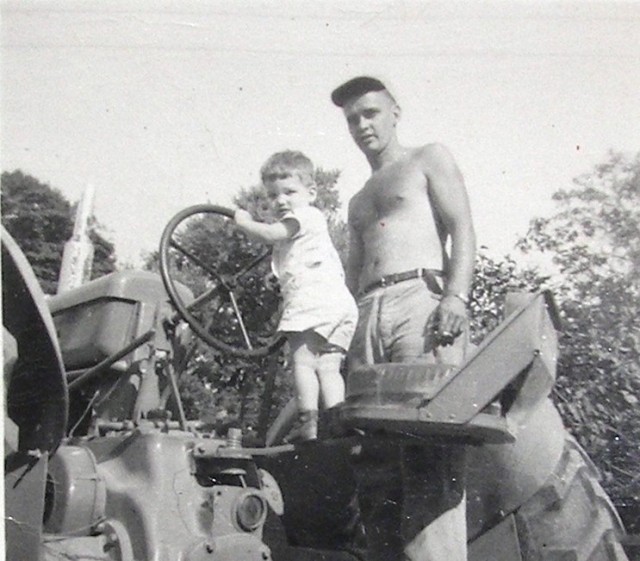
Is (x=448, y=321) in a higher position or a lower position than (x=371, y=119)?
lower

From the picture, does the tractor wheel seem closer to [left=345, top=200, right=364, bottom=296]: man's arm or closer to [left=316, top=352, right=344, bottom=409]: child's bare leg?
[left=316, top=352, right=344, bottom=409]: child's bare leg

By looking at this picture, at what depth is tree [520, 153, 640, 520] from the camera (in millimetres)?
4250

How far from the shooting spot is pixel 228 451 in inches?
88.8

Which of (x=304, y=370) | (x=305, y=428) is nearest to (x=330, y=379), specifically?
(x=304, y=370)

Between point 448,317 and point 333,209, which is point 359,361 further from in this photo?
point 333,209

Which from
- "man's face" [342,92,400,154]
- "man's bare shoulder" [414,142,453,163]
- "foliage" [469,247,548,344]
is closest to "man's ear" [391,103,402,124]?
"man's face" [342,92,400,154]

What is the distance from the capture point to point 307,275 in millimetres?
2783

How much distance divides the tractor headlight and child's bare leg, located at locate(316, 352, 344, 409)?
38cm

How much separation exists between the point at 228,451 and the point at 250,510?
0.17 meters

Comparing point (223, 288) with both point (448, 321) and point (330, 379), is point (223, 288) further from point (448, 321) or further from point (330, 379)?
point (448, 321)

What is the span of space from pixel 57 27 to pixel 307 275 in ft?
3.65

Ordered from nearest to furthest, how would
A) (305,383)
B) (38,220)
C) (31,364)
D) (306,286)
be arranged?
1. (31,364)
2. (305,383)
3. (306,286)
4. (38,220)

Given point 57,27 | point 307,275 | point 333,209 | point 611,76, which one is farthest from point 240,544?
point 333,209

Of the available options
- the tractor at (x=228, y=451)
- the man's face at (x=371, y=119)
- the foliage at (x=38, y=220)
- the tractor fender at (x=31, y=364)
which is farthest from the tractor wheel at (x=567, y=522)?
the foliage at (x=38, y=220)
